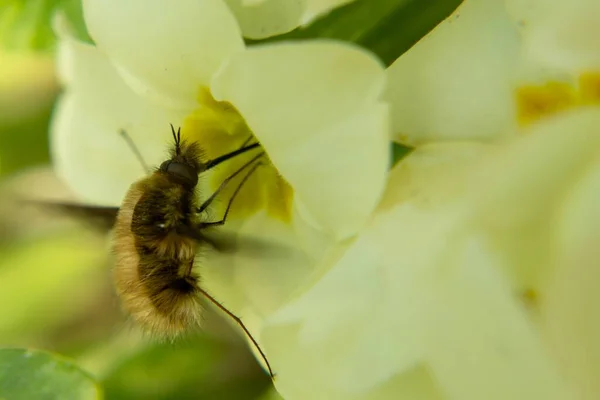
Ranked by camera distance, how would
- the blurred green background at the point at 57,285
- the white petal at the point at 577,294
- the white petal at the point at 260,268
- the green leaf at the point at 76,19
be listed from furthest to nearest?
the blurred green background at the point at 57,285, the green leaf at the point at 76,19, the white petal at the point at 260,268, the white petal at the point at 577,294

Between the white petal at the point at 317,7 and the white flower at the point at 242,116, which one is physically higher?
the white petal at the point at 317,7

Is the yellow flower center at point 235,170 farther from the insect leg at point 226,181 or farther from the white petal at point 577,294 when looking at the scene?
the white petal at point 577,294

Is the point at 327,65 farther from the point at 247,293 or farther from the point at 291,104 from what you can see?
the point at 247,293

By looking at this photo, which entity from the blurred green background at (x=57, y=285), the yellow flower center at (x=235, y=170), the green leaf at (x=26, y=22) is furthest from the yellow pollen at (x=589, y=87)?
the green leaf at (x=26, y=22)

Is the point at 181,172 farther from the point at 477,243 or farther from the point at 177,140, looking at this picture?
the point at 477,243

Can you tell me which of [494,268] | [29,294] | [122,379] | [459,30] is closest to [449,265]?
[494,268]

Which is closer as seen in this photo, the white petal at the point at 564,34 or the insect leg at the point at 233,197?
the white petal at the point at 564,34
